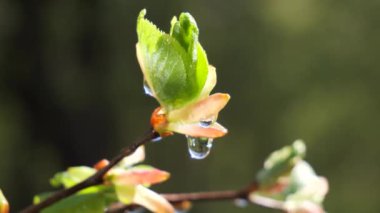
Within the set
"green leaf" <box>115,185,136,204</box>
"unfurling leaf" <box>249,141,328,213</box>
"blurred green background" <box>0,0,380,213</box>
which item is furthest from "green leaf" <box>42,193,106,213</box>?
"blurred green background" <box>0,0,380,213</box>

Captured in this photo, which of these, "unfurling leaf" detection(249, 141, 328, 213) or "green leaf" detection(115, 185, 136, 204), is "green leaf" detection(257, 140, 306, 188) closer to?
"unfurling leaf" detection(249, 141, 328, 213)

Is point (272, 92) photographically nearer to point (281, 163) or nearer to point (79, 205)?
point (281, 163)

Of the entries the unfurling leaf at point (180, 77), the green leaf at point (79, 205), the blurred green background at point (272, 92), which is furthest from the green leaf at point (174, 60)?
the blurred green background at point (272, 92)

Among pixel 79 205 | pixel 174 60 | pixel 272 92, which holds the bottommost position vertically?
pixel 79 205

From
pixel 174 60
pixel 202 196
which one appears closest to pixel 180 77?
pixel 174 60

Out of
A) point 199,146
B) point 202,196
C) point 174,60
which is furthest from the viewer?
point 202,196

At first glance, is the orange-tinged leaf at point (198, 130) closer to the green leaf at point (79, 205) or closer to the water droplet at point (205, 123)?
the water droplet at point (205, 123)
